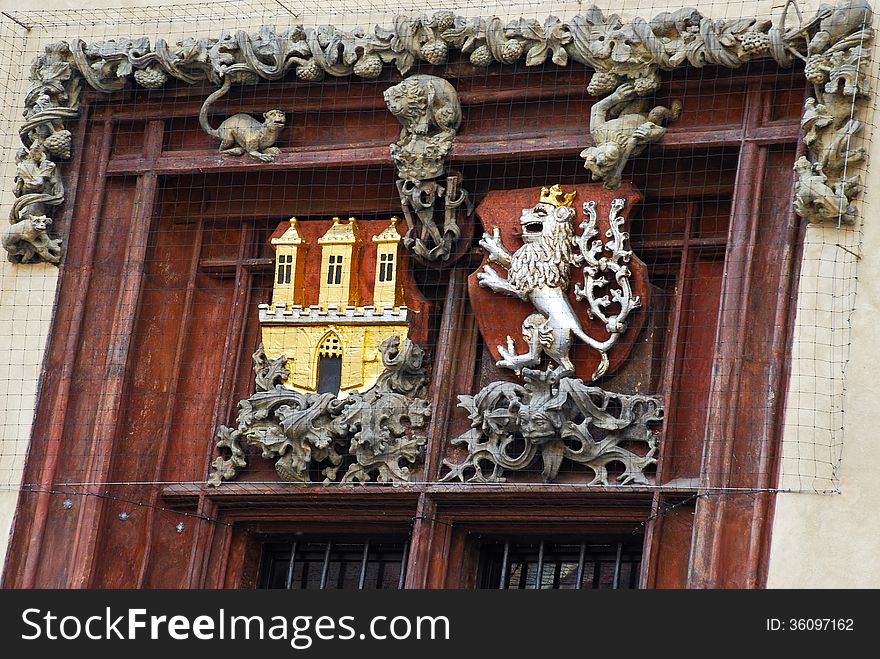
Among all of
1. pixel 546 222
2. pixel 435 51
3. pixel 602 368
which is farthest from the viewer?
pixel 435 51

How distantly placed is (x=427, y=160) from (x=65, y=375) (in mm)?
1690

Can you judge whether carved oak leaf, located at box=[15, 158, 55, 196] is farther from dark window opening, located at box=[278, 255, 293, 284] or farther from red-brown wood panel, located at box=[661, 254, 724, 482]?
red-brown wood panel, located at box=[661, 254, 724, 482]

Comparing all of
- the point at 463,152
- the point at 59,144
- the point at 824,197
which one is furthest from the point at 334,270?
the point at 824,197

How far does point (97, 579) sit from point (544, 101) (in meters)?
2.55

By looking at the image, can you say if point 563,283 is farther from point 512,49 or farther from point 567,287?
point 512,49

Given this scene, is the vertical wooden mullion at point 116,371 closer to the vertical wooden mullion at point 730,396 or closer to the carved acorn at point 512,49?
the carved acorn at point 512,49

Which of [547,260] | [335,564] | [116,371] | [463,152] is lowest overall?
[335,564]

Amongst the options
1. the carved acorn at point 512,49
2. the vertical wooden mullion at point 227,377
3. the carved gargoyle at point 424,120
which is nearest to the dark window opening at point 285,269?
the vertical wooden mullion at point 227,377

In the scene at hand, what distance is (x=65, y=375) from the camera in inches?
390

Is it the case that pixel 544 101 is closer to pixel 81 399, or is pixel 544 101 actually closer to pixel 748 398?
pixel 748 398

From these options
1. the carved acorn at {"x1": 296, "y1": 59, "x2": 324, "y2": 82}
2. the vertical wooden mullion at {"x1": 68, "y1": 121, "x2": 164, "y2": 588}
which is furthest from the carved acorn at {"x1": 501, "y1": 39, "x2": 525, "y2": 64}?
the vertical wooden mullion at {"x1": 68, "y1": 121, "x2": 164, "y2": 588}

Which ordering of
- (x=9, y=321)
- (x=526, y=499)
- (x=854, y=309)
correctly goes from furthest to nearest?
(x=9, y=321)
(x=526, y=499)
(x=854, y=309)

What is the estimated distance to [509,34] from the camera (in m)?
9.54

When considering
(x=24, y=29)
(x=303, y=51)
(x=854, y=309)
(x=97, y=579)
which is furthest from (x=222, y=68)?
(x=854, y=309)
